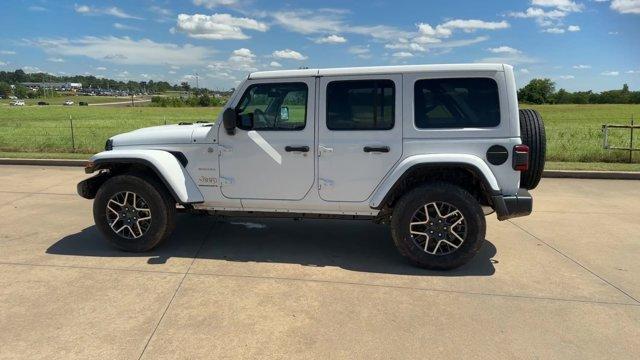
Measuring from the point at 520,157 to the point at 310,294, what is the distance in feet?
7.14

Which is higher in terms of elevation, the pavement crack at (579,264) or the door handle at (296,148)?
the door handle at (296,148)

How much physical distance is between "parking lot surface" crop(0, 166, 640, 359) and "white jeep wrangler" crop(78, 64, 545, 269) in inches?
17.8

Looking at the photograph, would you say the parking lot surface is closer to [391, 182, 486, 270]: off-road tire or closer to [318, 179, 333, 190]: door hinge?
[391, 182, 486, 270]: off-road tire

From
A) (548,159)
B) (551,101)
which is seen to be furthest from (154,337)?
(551,101)

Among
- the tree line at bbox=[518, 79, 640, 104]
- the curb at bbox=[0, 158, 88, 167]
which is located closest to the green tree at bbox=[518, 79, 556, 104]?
the tree line at bbox=[518, 79, 640, 104]

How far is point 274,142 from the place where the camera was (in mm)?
4512

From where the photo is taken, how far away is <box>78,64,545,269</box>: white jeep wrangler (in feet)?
13.7

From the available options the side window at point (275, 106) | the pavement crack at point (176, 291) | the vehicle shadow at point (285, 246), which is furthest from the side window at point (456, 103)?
the pavement crack at point (176, 291)

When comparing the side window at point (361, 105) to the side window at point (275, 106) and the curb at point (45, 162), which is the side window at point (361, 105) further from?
the curb at point (45, 162)

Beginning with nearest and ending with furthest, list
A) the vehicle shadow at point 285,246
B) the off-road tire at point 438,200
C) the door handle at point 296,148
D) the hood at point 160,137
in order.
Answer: the off-road tire at point 438,200
the door handle at point 296,148
the vehicle shadow at point 285,246
the hood at point 160,137

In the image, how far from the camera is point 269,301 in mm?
3729

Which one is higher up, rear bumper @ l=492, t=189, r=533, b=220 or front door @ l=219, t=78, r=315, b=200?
front door @ l=219, t=78, r=315, b=200

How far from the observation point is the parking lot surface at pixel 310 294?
Result: 309cm

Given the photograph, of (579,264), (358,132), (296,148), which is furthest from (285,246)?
(579,264)
